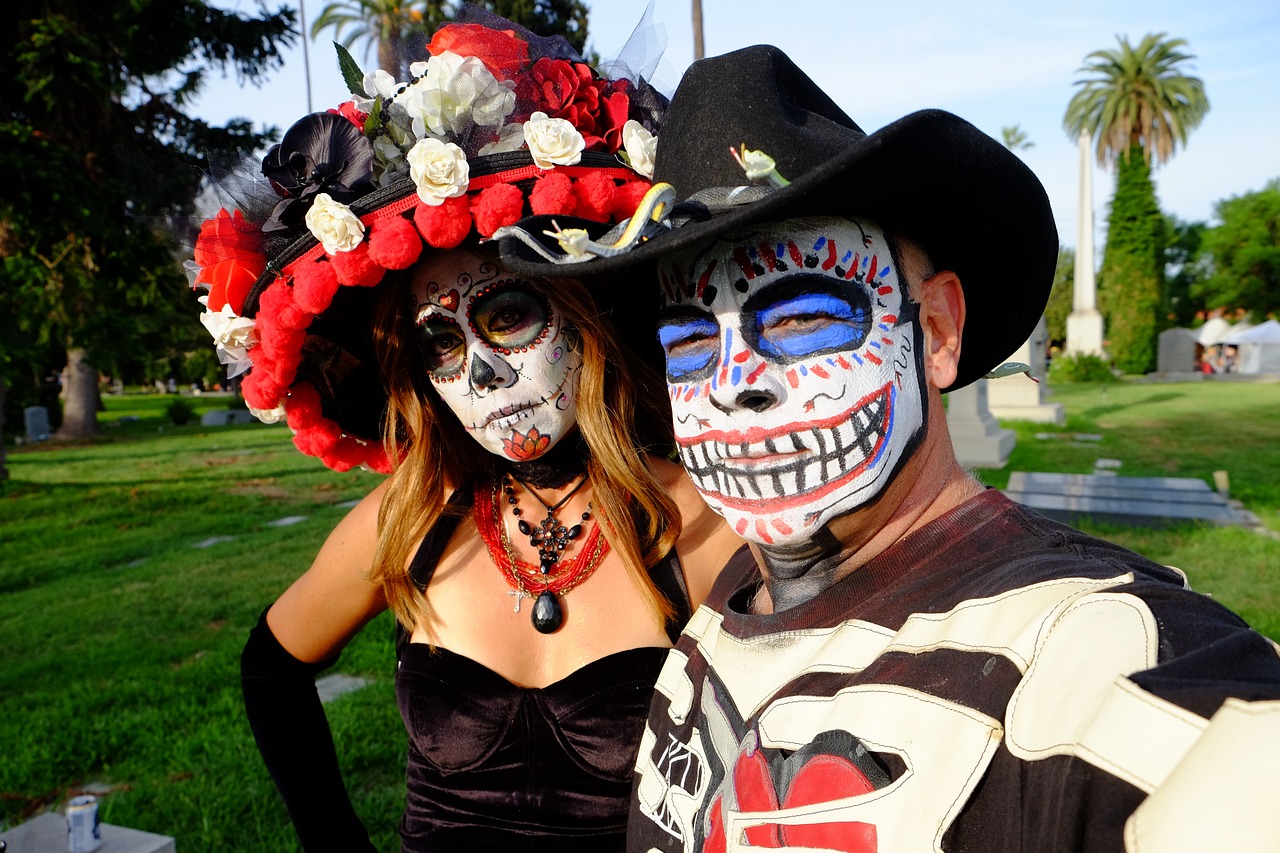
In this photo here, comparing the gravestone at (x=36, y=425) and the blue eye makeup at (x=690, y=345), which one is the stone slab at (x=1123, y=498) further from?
the gravestone at (x=36, y=425)

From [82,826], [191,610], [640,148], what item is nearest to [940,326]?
[640,148]

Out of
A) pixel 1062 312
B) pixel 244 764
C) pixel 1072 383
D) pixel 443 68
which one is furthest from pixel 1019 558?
pixel 1062 312

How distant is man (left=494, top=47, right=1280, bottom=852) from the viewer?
0.94 meters

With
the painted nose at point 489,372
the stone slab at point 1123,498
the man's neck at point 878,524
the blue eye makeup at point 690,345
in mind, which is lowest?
the stone slab at point 1123,498

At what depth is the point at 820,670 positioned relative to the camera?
1266mm

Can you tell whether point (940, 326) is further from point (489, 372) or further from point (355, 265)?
point (355, 265)

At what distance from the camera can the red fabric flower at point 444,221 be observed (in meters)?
1.88

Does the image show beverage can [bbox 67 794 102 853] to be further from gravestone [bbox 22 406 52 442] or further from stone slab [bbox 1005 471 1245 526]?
gravestone [bbox 22 406 52 442]

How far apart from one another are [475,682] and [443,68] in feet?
4.52

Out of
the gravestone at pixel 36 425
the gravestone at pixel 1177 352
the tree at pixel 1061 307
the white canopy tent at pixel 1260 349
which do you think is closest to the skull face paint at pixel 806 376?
the gravestone at pixel 36 425

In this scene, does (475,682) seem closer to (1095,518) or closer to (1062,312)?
(1095,518)

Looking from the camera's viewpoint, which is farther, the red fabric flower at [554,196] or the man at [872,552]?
the red fabric flower at [554,196]

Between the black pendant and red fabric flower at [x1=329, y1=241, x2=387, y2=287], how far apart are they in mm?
860

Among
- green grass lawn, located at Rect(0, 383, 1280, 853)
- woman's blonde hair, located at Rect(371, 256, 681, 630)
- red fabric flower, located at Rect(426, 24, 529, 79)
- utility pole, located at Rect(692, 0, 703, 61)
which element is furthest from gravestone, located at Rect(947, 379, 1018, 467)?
red fabric flower, located at Rect(426, 24, 529, 79)
